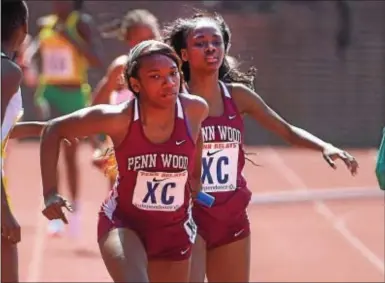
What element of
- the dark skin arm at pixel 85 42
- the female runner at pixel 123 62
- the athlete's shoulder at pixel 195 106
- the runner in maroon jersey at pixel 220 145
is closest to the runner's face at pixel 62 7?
the dark skin arm at pixel 85 42

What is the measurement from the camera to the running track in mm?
8008

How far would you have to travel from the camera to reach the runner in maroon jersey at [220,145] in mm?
5469

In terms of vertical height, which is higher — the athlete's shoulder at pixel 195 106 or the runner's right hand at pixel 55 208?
the athlete's shoulder at pixel 195 106

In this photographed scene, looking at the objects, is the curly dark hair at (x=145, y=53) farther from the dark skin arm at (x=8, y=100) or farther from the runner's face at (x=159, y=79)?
the dark skin arm at (x=8, y=100)

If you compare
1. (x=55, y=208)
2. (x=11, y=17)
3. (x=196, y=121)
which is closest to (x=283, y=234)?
(x=196, y=121)

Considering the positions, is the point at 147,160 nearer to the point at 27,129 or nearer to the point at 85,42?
Answer: the point at 27,129

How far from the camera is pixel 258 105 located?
561 centimetres

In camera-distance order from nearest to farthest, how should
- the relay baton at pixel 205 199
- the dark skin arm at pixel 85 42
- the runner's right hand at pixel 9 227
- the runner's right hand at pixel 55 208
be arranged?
the runner's right hand at pixel 9 227
the runner's right hand at pixel 55 208
the relay baton at pixel 205 199
the dark skin arm at pixel 85 42

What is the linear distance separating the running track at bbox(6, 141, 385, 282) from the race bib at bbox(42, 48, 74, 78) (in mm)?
1251

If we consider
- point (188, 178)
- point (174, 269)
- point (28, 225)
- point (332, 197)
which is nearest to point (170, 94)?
point (188, 178)

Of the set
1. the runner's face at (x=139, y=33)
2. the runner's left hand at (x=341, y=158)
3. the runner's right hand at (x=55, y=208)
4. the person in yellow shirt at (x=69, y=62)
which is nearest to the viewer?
the runner's right hand at (x=55, y=208)

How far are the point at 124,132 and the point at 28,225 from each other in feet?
16.6

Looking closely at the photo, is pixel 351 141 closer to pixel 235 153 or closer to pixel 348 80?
pixel 348 80

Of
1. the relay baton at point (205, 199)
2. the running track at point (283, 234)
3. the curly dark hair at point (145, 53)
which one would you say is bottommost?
the running track at point (283, 234)
